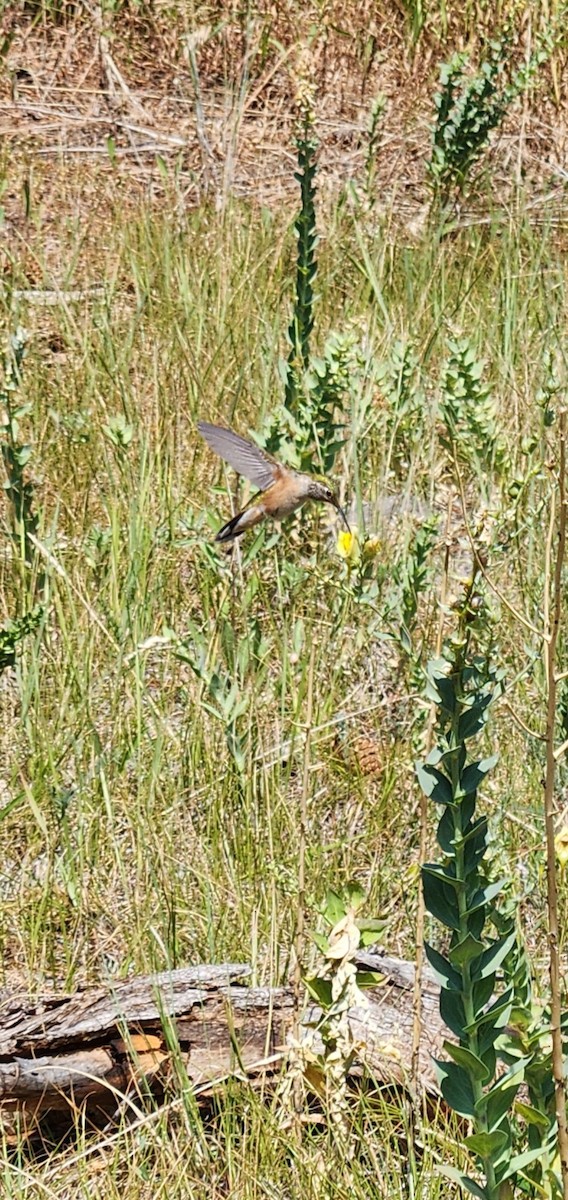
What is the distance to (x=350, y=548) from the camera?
10.1 ft

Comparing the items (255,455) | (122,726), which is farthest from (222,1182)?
(255,455)

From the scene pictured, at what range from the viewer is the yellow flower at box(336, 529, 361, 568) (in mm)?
3021

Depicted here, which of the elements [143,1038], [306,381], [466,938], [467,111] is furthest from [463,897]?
[467,111]

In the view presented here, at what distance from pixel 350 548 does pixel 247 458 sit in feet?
0.95

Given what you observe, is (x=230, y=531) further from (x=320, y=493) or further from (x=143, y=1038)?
(x=143, y=1038)

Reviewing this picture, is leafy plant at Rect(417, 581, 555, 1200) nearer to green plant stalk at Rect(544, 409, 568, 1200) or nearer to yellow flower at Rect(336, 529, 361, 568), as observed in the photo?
green plant stalk at Rect(544, 409, 568, 1200)

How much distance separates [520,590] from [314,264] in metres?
0.93

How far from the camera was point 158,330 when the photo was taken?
174 inches

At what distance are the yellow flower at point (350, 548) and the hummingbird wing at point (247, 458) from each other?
0.65 feet

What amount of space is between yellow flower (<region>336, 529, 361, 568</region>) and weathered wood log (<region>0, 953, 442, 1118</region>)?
1.04m

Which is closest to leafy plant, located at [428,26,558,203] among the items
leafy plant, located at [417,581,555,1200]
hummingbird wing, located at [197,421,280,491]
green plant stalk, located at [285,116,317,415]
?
green plant stalk, located at [285,116,317,415]

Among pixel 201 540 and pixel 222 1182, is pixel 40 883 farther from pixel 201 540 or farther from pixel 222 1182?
pixel 201 540

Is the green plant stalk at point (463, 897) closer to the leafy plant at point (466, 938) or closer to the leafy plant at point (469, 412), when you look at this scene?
the leafy plant at point (466, 938)

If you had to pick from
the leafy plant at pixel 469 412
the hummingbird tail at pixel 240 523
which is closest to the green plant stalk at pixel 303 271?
the leafy plant at pixel 469 412
